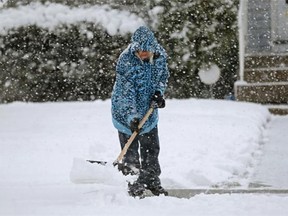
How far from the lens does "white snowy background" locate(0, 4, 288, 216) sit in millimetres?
6188

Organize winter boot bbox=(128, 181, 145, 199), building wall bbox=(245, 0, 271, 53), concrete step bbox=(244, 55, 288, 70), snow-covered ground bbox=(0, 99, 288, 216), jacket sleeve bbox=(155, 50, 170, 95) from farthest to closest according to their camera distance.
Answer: building wall bbox=(245, 0, 271, 53), concrete step bbox=(244, 55, 288, 70), jacket sleeve bbox=(155, 50, 170, 95), winter boot bbox=(128, 181, 145, 199), snow-covered ground bbox=(0, 99, 288, 216)

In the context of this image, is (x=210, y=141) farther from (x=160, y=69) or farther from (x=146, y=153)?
(x=160, y=69)

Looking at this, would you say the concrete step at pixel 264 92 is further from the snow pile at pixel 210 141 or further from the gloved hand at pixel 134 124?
the gloved hand at pixel 134 124

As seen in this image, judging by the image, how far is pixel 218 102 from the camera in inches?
480

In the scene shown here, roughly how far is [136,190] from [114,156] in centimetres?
193

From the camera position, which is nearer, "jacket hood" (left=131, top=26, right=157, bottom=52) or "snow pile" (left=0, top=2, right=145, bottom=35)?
"jacket hood" (left=131, top=26, right=157, bottom=52)

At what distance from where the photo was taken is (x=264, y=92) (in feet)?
42.0

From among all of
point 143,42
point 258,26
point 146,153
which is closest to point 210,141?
point 146,153

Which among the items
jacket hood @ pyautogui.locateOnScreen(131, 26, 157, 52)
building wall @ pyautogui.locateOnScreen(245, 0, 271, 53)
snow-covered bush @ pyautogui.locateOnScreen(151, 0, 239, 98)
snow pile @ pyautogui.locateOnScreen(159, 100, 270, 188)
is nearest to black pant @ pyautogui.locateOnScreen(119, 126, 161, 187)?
snow pile @ pyautogui.locateOnScreen(159, 100, 270, 188)

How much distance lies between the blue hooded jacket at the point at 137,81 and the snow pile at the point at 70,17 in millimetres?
6225

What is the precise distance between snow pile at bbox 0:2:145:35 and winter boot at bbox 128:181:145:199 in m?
6.63

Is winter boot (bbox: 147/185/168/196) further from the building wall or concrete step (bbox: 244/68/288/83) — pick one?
the building wall

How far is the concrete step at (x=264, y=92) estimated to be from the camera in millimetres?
12789

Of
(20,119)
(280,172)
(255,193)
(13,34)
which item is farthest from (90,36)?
(255,193)
